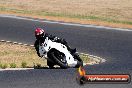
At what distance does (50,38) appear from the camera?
773 inches

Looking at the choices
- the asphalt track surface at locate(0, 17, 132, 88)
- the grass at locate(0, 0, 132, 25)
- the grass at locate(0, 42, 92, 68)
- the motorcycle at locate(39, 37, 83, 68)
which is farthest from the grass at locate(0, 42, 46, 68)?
the grass at locate(0, 0, 132, 25)

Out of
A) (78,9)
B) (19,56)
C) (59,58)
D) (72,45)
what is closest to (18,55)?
(19,56)

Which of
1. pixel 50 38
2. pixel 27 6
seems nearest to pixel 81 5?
pixel 27 6

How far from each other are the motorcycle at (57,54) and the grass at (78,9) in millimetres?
18587

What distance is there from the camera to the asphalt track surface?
1570 centimetres

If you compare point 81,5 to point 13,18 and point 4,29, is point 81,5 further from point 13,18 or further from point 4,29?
point 4,29

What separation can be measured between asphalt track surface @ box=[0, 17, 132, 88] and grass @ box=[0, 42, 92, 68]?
5.50 ft

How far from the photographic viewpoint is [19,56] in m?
24.6

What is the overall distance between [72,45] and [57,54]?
878 cm

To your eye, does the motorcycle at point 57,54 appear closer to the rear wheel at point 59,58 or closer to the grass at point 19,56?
the rear wheel at point 59,58

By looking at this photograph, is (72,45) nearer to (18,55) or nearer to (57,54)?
(18,55)

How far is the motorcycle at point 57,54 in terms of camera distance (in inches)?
758

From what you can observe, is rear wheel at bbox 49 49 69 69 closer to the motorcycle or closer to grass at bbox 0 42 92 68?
the motorcycle

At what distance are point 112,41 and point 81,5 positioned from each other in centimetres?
2156
